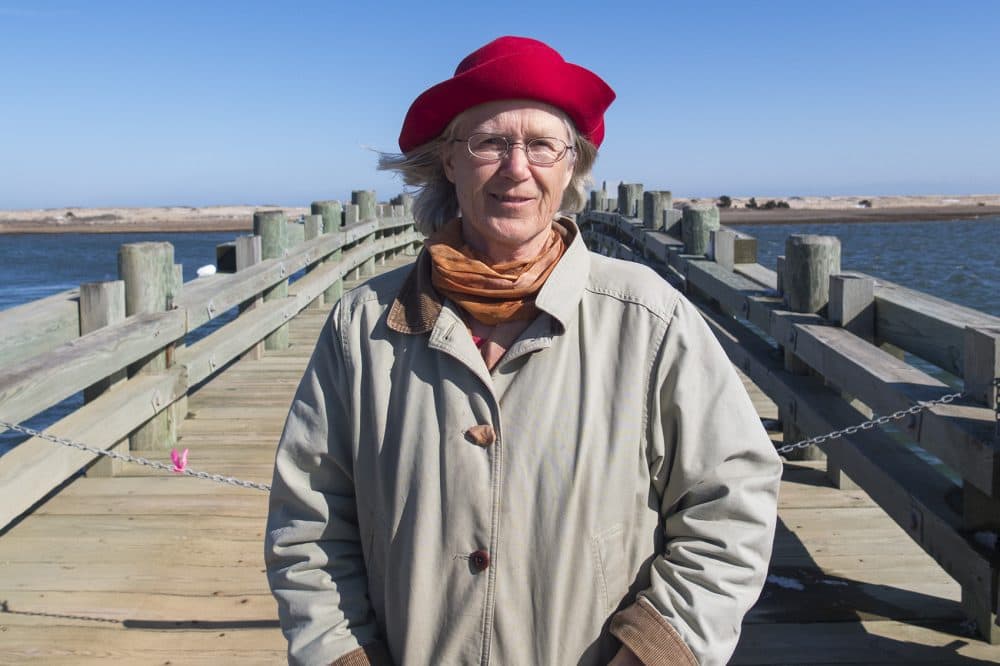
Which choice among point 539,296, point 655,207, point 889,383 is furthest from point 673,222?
point 539,296

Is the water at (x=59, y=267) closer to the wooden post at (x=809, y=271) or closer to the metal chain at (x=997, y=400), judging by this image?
the wooden post at (x=809, y=271)

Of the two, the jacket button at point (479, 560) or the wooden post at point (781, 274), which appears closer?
the jacket button at point (479, 560)

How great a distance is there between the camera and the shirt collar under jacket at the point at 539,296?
1896 mm

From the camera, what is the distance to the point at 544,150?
2020mm

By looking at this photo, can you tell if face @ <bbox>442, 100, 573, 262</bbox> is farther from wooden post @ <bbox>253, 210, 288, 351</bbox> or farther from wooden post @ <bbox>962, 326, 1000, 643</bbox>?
wooden post @ <bbox>253, 210, 288, 351</bbox>

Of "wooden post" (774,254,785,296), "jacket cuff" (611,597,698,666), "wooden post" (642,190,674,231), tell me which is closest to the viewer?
"jacket cuff" (611,597,698,666)

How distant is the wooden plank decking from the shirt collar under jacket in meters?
1.63

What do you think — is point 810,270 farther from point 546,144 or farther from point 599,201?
point 599,201

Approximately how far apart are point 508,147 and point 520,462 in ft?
1.92

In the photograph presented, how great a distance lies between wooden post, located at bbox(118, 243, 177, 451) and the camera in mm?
5031

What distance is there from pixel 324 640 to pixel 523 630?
0.36m

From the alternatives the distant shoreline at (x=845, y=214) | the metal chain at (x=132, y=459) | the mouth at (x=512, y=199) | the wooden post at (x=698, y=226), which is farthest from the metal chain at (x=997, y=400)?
the distant shoreline at (x=845, y=214)

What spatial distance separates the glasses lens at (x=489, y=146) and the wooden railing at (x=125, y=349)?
200 centimetres

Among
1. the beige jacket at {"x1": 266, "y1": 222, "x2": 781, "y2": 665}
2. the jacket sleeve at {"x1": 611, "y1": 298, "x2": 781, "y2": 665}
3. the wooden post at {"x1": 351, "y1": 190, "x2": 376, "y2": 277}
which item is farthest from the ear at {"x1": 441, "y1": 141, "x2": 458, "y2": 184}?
the wooden post at {"x1": 351, "y1": 190, "x2": 376, "y2": 277}
